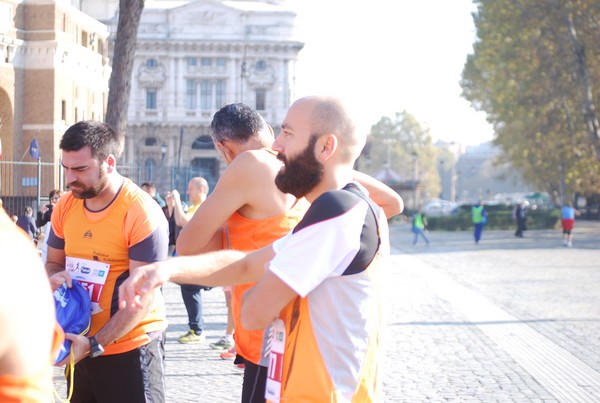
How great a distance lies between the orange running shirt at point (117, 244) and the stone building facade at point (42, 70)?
1972cm

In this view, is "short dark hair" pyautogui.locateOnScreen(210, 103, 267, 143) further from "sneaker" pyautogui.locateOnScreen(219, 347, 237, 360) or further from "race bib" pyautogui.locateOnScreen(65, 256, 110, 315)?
"sneaker" pyautogui.locateOnScreen(219, 347, 237, 360)

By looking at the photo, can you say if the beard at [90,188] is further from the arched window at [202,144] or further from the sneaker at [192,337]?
the arched window at [202,144]

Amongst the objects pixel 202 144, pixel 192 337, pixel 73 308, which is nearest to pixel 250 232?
pixel 73 308

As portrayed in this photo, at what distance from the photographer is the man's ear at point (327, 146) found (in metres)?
3.01

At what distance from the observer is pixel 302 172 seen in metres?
3.04

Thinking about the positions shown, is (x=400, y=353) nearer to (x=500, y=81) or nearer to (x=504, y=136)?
(x=500, y=81)

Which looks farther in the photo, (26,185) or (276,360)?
(26,185)

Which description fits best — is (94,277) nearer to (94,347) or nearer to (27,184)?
(94,347)

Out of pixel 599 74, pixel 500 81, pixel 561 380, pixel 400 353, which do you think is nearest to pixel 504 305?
pixel 400 353

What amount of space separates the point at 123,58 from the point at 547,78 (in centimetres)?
2846

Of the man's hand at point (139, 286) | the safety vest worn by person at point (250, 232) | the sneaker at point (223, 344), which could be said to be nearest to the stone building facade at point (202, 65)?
the sneaker at point (223, 344)

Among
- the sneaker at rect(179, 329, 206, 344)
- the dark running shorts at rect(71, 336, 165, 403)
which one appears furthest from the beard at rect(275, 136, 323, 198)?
the sneaker at rect(179, 329, 206, 344)

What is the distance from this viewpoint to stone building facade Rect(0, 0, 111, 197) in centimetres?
2470

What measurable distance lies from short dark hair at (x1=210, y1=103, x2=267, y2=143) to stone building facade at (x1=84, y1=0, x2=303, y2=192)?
72658 millimetres
